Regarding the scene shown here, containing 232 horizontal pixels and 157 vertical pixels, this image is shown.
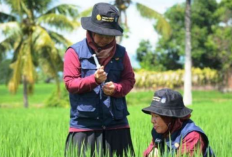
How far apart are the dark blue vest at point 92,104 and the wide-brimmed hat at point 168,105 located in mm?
225

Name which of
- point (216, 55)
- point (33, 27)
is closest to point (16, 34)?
point (33, 27)

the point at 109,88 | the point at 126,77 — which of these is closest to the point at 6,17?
the point at 126,77

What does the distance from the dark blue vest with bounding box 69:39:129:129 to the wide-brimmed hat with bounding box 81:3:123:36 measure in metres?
0.14

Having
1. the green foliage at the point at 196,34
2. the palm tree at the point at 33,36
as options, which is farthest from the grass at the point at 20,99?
the green foliage at the point at 196,34

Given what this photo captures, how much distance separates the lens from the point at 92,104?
2980 mm

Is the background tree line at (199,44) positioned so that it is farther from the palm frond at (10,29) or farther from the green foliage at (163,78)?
the palm frond at (10,29)

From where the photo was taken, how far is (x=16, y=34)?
21562 millimetres

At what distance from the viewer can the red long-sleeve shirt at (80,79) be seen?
9.50ft

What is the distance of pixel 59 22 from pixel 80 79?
61.1 feet

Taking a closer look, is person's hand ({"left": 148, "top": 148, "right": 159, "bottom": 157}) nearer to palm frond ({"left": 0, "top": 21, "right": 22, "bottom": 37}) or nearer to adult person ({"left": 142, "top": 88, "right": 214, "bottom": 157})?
adult person ({"left": 142, "top": 88, "right": 214, "bottom": 157})

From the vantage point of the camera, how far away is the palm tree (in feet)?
68.2

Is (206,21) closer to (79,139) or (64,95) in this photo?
(64,95)

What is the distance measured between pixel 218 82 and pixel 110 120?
1141 inches

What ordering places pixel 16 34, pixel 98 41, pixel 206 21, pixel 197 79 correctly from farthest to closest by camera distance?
pixel 206 21, pixel 197 79, pixel 16 34, pixel 98 41
